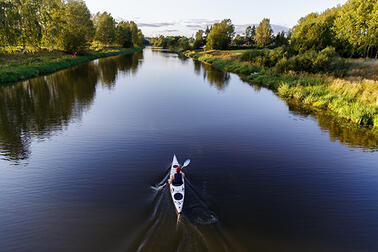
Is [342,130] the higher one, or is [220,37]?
[220,37]

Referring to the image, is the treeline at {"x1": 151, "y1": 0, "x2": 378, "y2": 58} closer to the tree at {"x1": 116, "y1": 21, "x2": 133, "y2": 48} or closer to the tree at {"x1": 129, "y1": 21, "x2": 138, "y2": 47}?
the tree at {"x1": 116, "y1": 21, "x2": 133, "y2": 48}

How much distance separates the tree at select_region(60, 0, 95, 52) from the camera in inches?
2159

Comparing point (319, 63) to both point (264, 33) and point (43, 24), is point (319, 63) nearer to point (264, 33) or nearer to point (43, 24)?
point (43, 24)

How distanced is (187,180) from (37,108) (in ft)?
57.9

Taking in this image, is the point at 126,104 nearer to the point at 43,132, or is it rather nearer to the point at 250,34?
the point at 43,132

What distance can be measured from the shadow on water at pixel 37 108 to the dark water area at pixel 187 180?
0.18m

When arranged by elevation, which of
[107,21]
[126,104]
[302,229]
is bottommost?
[302,229]

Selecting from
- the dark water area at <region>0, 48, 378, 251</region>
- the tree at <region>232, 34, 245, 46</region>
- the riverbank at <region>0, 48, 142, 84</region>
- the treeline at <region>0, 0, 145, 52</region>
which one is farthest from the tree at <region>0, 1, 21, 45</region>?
the tree at <region>232, 34, 245, 46</region>

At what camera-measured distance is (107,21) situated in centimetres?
8706

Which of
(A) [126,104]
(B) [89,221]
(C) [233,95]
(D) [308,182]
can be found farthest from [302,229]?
(C) [233,95]

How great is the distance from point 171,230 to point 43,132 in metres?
12.7

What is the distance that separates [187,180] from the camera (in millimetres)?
10148

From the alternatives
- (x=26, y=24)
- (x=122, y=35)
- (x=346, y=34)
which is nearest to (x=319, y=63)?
(x=346, y=34)

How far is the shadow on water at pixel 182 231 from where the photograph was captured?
6.65 m
